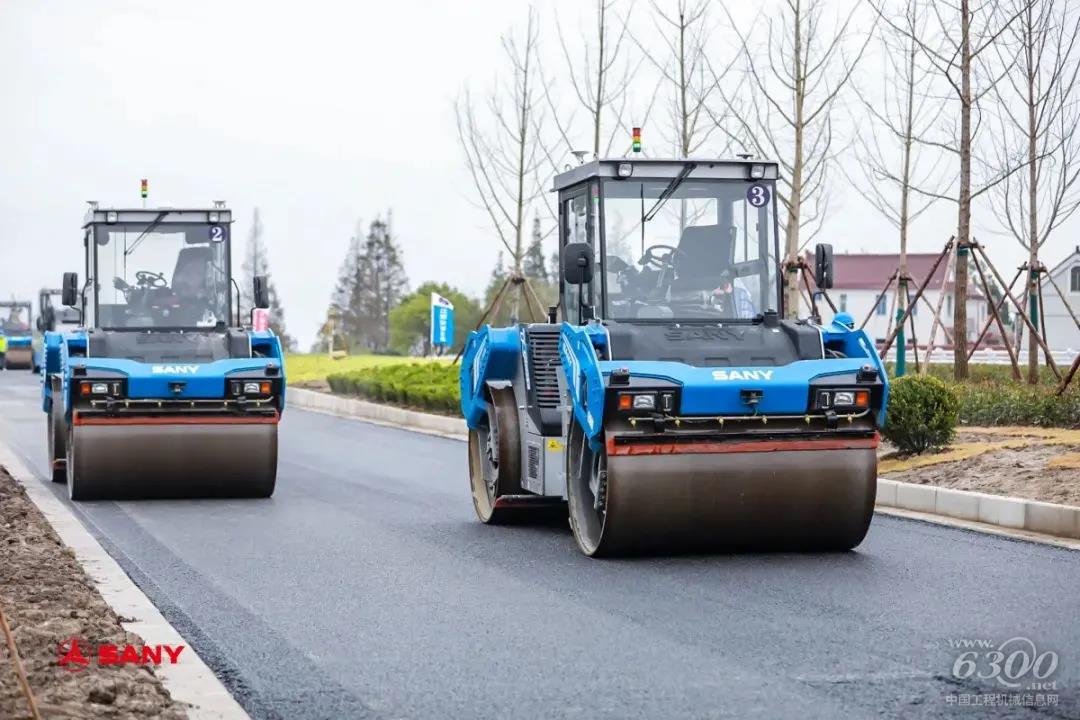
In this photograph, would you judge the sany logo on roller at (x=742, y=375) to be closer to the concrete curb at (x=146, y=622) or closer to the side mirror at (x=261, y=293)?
the concrete curb at (x=146, y=622)

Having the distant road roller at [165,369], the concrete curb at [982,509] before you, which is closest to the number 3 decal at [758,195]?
the concrete curb at [982,509]

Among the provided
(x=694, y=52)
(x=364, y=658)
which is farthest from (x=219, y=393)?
(x=694, y=52)

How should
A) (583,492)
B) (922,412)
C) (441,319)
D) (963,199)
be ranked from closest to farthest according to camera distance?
1. (583,492)
2. (922,412)
3. (963,199)
4. (441,319)

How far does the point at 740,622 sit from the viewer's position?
7949mm

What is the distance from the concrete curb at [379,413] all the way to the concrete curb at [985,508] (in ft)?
30.0

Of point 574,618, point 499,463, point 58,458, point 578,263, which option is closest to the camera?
point 574,618

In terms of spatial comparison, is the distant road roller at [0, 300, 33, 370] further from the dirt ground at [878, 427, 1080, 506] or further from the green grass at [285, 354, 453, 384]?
the dirt ground at [878, 427, 1080, 506]

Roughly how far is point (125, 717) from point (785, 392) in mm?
5157

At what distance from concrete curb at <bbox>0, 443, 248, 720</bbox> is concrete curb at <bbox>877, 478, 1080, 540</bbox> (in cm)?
634

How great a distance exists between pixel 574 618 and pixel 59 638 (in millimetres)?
2548

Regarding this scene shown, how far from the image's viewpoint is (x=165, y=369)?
1431 cm

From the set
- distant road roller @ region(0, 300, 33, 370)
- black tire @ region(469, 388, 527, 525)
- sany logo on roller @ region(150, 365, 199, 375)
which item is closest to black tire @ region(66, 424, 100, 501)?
sany logo on roller @ region(150, 365, 199, 375)

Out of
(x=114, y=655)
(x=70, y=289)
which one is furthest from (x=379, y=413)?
(x=114, y=655)

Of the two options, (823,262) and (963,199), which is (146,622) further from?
(963,199)
